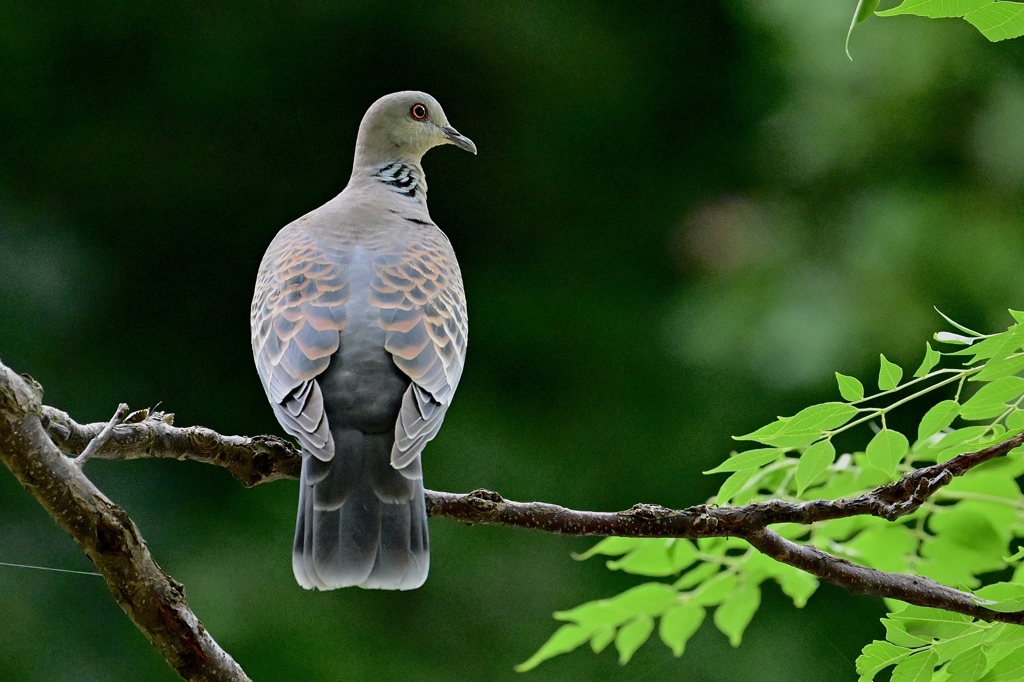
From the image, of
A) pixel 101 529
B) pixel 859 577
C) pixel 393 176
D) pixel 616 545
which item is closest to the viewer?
pixel 101 529

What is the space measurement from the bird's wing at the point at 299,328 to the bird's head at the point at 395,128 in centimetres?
37

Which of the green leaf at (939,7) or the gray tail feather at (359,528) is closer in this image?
the green leaf at (939,7)

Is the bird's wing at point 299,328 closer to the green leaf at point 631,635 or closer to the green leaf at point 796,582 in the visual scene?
the green leaf at point 631,635

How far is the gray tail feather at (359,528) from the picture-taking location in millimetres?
1275

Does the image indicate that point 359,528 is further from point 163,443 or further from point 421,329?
point 421,329

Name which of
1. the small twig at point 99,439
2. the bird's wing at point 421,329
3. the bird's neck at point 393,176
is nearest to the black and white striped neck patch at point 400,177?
the bird's neck at point 393,176

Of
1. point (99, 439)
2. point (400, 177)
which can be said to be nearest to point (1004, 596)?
point (99, 439)

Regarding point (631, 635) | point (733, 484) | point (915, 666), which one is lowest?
point (631, 635)

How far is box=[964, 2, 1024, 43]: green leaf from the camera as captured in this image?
3.21 feet

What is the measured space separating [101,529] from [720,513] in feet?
2.10

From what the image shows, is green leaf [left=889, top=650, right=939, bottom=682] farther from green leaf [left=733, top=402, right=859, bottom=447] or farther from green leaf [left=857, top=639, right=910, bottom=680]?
green leaf [left=733, top=402, right=859, bottom=447]

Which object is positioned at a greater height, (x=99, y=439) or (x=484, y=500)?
(x=99, y=439)

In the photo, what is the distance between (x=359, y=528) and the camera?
130 centimetres

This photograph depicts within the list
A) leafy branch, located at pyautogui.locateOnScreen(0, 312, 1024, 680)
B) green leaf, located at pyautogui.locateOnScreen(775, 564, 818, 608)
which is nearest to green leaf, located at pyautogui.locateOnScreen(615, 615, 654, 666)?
leafy branch, located at pyautogui.locateOnScreen(0, 312, 1024, 680)
